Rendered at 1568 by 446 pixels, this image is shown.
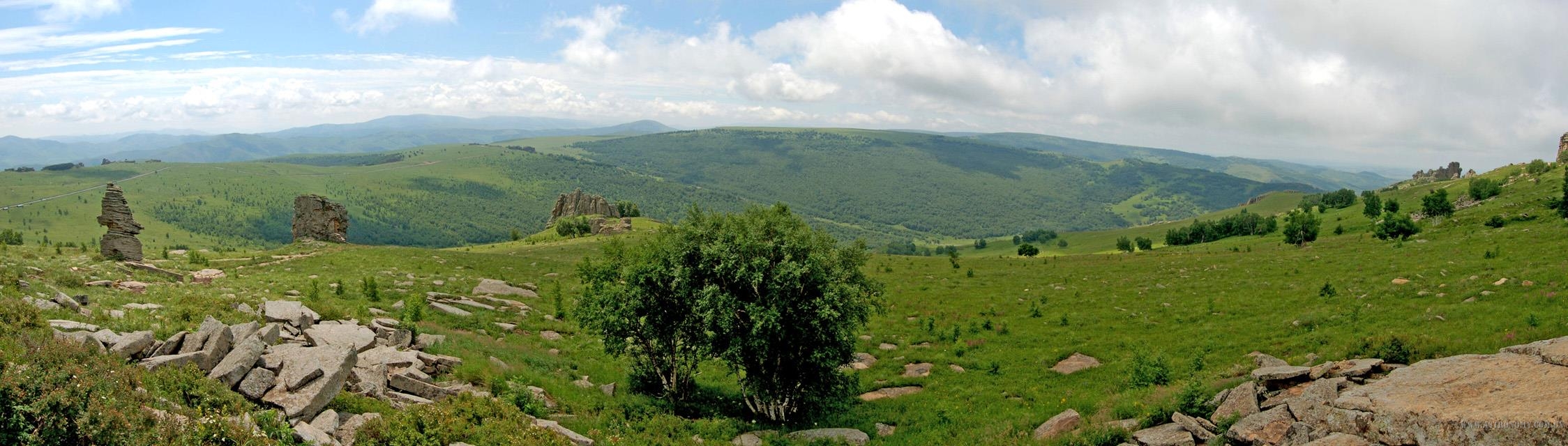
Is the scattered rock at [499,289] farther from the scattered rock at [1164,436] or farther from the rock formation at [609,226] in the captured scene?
the rock formation at [609,226]

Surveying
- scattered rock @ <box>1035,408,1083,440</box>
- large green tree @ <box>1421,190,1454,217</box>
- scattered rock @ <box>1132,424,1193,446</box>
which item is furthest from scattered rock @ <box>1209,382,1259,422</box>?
large green tree @ <box>1421,190,1454,217</box>

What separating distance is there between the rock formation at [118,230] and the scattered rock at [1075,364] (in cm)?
3929

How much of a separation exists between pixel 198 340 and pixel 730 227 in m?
12.6

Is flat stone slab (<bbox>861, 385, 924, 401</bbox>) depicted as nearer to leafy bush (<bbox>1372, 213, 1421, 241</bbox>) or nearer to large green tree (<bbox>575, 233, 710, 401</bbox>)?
large green tree (<bbox>575, 233, 710, 401</bbox>)

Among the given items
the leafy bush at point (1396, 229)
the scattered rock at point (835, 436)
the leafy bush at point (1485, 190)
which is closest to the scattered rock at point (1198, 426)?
the scattered rock at point (835, 436)

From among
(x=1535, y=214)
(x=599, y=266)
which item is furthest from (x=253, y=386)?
(x=1535, y=214)

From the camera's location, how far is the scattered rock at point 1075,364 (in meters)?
23.1

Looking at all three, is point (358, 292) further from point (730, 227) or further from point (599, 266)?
point (730, 227)

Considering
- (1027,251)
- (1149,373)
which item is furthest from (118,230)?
(1027,251)

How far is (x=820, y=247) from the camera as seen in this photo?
18.7 m

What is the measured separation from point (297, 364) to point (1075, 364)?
78.1ft

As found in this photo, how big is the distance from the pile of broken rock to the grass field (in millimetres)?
1431

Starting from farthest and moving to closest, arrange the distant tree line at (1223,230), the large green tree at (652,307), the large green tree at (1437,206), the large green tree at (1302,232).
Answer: the distant tree line at (1223,230) → the large green tree at (1302,232) → the large green tree at (1437,206) → the large green tree at (652,307)

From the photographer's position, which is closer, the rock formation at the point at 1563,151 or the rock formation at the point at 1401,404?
the rock formation at the point at 1401,404
